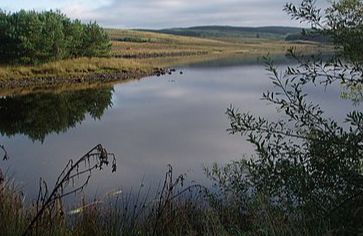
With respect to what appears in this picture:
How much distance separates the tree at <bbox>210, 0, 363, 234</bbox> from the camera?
331 centimetres

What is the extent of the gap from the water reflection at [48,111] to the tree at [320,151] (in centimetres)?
1616

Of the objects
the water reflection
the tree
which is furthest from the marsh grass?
the water reflection

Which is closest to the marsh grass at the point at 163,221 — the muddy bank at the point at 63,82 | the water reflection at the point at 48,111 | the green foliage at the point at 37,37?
the water reflection at the point at 48,111

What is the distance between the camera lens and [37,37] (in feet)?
132

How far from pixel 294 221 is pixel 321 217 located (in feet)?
2.06

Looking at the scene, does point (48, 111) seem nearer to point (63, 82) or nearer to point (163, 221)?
point (63, 82)

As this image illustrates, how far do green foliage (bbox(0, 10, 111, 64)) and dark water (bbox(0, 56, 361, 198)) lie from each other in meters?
8.18

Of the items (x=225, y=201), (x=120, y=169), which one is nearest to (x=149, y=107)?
(x=120, y=169)

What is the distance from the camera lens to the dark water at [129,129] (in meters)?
13.9

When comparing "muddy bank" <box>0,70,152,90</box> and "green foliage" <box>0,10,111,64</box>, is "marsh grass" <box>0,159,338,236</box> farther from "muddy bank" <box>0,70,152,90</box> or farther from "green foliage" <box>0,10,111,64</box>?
"green foliage" <box>0,10,111,64</box>

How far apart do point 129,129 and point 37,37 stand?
73.3 ft

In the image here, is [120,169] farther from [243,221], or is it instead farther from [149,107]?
[149,107]

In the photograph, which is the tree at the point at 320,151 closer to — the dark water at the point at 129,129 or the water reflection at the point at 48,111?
the dark water at the point at 129,129

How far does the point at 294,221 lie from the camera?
409 centimetres
